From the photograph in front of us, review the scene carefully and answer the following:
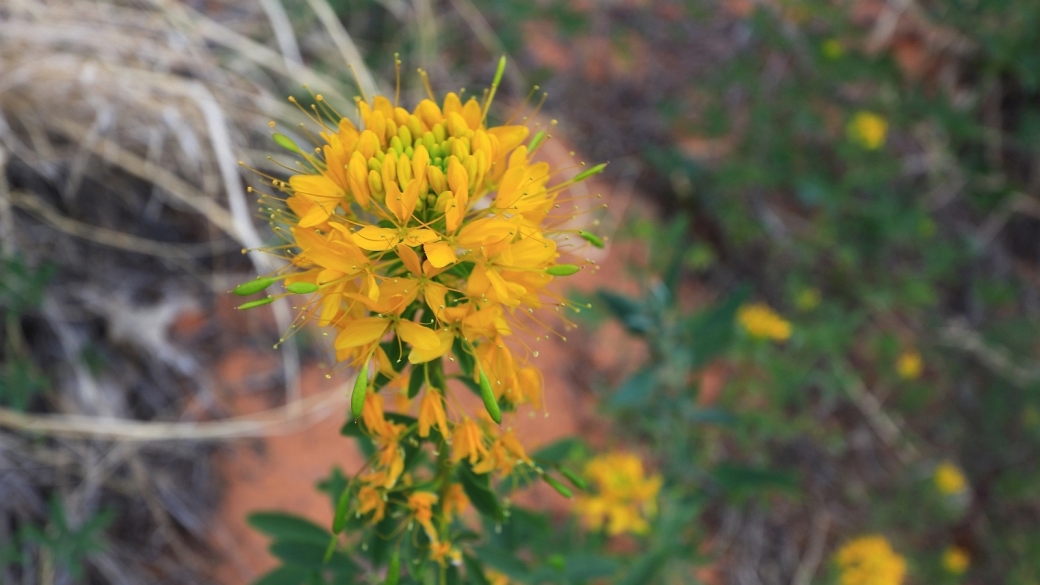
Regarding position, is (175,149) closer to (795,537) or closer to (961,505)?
(795,537)

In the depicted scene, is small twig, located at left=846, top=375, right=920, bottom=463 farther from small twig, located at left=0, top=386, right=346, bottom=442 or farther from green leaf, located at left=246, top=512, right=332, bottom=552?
green leaf, located at left=246, top=512, right=332, bottom=552

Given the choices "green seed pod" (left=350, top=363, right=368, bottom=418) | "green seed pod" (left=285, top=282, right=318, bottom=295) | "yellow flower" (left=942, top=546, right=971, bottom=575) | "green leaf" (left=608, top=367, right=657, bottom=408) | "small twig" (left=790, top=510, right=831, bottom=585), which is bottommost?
"small twig" (left=790, top=510, right=831, bottom=585)

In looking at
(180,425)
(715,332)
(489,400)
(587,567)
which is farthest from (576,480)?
(180,425)

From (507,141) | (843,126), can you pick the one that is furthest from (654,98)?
(507,141)

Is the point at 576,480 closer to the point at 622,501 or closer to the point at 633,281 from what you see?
the point at 622,501

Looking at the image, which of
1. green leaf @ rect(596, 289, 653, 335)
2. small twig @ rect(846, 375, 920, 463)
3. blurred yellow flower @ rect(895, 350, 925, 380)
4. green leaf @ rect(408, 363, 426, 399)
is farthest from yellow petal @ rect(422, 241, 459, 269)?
blurred yellow flower @ rect(895, 350, 925, 380)
